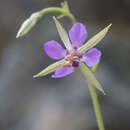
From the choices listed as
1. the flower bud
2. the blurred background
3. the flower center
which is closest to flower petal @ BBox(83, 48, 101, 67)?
the flower center

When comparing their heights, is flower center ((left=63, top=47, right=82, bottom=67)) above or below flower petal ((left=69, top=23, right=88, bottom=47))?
below

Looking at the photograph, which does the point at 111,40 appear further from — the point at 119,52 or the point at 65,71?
the point at 65,71

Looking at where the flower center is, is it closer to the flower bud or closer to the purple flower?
the purple flower

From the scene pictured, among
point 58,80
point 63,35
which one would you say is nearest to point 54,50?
point 63,35

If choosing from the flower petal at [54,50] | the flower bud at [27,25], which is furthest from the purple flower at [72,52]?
the flower bud at [27,25]

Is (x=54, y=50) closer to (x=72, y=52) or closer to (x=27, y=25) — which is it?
(x=72, y=52)

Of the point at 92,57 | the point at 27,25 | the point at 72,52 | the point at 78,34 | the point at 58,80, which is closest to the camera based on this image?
the point at 92,57
